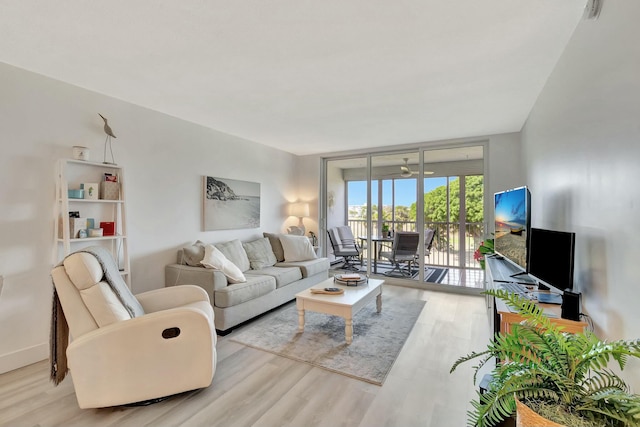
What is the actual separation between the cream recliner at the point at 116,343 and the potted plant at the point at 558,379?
1.75 metres

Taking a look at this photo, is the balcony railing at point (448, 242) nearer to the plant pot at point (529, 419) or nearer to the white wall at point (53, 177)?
the white wall at point (53, 177)

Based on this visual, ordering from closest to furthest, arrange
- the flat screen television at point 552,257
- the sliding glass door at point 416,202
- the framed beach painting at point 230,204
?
1. the flat screen television at point 552,257
2. the framed beach painting at point 230,204
3. the sliding glass door at point 416,202

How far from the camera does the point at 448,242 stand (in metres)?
5.66

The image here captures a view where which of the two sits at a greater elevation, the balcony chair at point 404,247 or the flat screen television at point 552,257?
the flat screen television at point 552,257

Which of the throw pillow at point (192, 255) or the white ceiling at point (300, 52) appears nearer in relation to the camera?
the white ceiling at point (300, 52)

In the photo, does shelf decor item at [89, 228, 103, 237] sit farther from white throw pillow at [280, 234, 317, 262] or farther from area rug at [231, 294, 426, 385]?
white throw pillow at [280, 234, 317, 262]

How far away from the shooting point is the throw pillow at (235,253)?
12.7 feet

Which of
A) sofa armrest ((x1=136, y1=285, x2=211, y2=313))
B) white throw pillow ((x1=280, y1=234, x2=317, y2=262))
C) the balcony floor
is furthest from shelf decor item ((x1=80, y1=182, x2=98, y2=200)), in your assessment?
the balcony floor

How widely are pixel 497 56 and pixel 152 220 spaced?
11.8 feet

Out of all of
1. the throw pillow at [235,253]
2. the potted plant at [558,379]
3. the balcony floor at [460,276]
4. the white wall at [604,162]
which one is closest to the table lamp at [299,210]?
the balcony floor at [460,276]

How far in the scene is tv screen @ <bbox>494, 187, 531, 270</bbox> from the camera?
2489 mm

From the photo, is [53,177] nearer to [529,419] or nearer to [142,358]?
[142,358]

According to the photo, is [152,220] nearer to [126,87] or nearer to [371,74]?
[126,87]

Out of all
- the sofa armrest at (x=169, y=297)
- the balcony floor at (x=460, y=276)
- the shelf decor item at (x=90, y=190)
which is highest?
the shelf decor item at (x=90, y=190)
